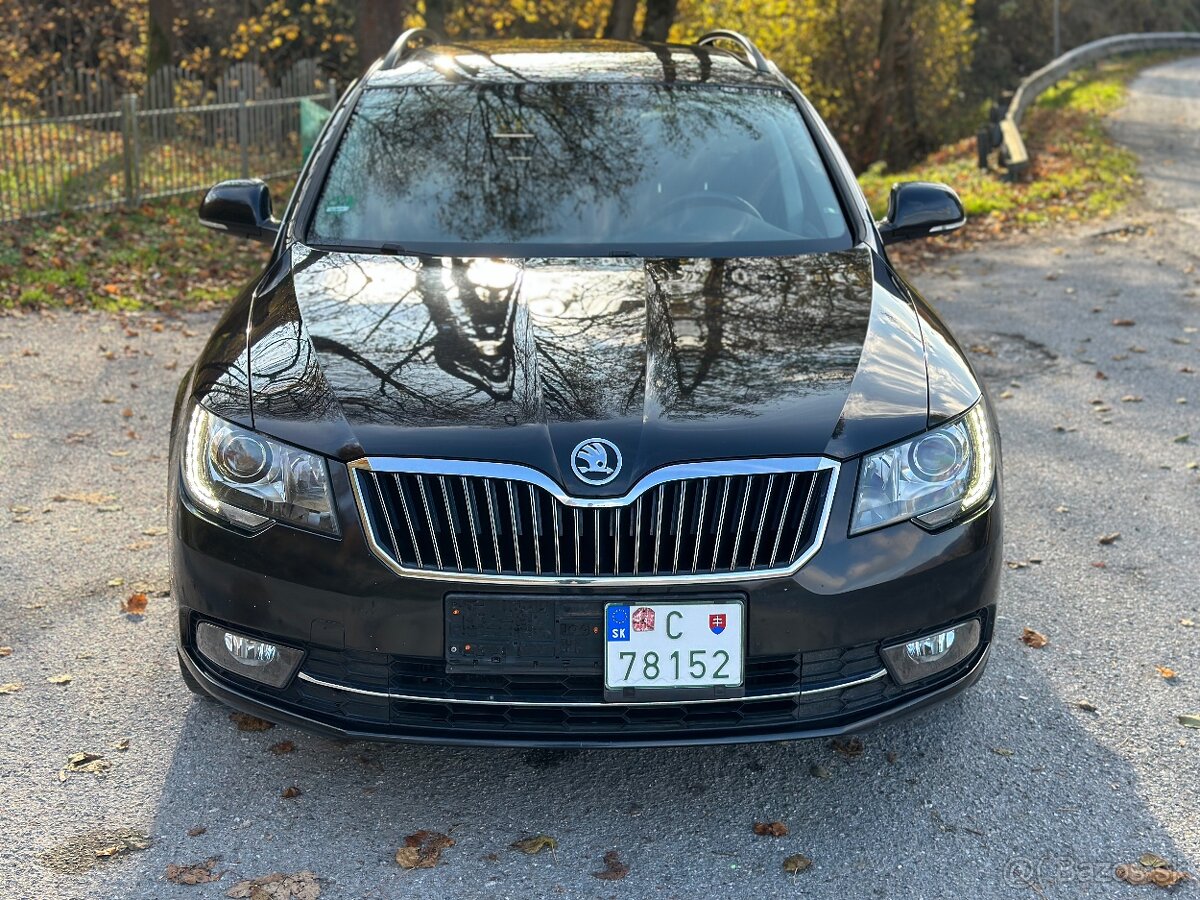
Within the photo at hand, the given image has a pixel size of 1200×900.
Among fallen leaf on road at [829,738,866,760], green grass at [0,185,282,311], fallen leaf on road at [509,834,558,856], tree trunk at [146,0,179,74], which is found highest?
tree trunk at [146,0,179,74]

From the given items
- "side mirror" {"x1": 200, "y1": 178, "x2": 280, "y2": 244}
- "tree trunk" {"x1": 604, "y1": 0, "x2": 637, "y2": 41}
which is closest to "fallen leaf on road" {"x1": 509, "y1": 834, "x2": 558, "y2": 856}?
"side mirror" {"x1": 200, "y1": 178, "x2": 280, "y2": 244}

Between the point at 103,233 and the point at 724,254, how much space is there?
927cm

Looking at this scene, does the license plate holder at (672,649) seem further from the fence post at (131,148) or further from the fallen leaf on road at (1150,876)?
the fence post at (131,148)

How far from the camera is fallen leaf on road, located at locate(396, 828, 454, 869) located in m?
3.04

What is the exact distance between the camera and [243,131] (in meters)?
15.1

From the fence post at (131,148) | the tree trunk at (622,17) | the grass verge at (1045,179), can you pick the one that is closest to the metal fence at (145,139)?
the fence post at (131,148)

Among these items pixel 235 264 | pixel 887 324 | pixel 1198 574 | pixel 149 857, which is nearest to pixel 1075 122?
pixel 235 264

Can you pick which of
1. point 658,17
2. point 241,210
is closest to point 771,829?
point 241,210

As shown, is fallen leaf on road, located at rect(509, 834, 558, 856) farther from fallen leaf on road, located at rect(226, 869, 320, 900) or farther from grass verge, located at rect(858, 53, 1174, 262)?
grass verge, located at rect(858, 53, 1174, 262)

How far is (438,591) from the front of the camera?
9.52 ft

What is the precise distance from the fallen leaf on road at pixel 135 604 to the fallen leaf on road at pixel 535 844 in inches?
72.8

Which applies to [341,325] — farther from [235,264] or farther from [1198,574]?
[235,264]

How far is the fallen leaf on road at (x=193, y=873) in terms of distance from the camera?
9.66ft

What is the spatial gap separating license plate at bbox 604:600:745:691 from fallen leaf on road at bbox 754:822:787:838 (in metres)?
0.48
